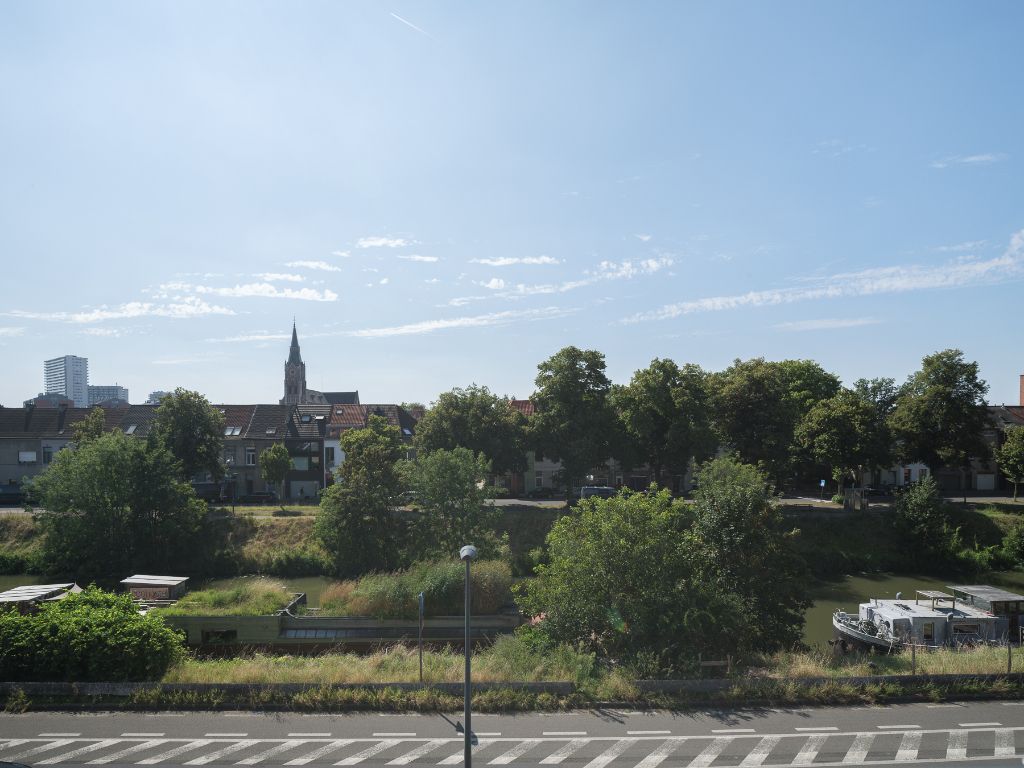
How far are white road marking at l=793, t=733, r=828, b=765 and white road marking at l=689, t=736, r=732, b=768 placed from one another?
1.33 meters

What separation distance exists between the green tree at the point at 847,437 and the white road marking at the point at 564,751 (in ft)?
131

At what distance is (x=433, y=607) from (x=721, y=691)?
15.8 m

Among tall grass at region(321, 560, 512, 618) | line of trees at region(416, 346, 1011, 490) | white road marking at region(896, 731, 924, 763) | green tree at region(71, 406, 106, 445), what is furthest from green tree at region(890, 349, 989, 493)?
green tree at region(71, 406, 106, 445)

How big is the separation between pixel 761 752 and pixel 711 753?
0.98m

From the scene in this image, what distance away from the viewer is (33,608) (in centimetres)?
2588

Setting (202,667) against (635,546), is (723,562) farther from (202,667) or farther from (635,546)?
(202,667)

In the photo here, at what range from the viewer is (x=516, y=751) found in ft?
44.7

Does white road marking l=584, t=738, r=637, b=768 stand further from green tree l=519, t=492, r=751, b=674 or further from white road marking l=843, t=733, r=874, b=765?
green tree l=519, t=492, r=751, b=674

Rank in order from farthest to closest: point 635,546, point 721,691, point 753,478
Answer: point 753,478
point 635,546
point 721,691

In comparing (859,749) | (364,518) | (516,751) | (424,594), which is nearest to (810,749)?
(859,749)

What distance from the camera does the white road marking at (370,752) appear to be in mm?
13164

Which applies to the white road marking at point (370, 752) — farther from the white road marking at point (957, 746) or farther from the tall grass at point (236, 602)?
the tall grass at point (236, 602)

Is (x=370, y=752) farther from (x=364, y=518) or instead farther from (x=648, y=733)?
(x=364, y=518)

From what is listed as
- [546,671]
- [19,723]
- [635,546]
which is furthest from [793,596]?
[19,723]
